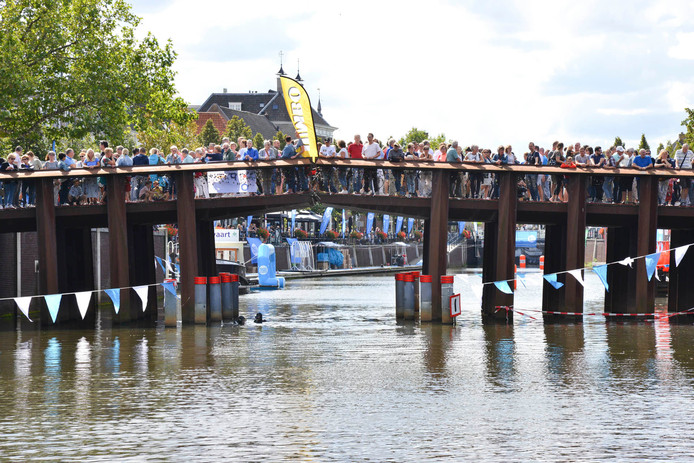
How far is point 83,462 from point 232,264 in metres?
48.6

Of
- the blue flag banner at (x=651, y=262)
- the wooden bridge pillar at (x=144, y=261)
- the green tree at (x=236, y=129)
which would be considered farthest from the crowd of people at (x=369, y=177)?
the green tree at (x=236, y=129)

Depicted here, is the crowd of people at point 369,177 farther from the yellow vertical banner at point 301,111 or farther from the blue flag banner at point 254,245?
the blue flag banner at point 254,245

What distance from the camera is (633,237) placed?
3659cm

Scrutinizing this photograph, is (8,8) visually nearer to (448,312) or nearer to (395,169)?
(395,169)

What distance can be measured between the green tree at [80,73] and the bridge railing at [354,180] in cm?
1315

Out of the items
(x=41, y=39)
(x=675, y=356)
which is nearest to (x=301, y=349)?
(x=675, y=356)

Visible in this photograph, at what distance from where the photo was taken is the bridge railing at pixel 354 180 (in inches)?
1351

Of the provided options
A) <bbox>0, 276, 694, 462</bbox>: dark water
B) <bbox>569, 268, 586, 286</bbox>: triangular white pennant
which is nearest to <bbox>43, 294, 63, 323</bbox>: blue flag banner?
<bbox>0, 276, 694, 462</bbox>: dark water

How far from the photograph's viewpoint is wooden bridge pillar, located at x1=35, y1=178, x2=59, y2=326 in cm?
3428

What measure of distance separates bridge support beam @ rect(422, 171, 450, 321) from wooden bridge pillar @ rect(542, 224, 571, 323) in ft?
16.0

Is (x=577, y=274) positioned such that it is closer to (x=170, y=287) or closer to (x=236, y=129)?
(x=170, y=287)

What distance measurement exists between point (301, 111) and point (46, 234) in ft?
27.6

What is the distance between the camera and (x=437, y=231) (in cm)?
3444

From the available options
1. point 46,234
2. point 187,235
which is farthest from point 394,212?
point 46,234
